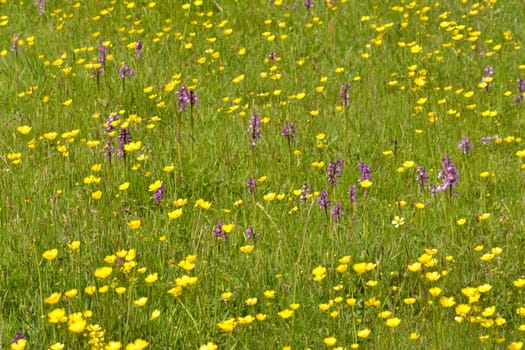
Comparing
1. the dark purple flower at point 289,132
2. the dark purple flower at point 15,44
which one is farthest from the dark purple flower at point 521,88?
the dark purple flower at point 15,44

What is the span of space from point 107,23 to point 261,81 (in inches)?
70.1

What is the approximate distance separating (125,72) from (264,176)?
1.55 metres

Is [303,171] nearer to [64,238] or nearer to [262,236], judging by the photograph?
[262,236]

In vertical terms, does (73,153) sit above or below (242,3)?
below

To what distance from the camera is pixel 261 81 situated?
5145 millimetres

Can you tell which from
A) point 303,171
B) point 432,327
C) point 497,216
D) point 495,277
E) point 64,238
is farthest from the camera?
point 303,171

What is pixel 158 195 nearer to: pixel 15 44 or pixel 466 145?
pixel 466 145

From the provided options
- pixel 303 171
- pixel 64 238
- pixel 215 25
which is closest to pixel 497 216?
pixel 303 171

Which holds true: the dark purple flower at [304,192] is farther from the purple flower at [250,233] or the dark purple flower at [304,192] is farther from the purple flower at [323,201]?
the purple flower at [250,233]

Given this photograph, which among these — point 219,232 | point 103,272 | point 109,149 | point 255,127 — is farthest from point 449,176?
point 109,149

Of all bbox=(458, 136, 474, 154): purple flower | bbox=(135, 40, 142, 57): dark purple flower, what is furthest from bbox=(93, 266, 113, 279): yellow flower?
bbox=(135, 40, 142, 57): dark purple flower

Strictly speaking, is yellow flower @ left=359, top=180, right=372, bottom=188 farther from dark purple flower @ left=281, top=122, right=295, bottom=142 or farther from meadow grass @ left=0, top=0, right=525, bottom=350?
dark purple flower @ left=281, top=122, right=295, bottom=142

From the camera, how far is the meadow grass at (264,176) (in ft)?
8.68

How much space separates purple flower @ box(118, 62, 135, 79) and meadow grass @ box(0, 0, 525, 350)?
0.09ft
